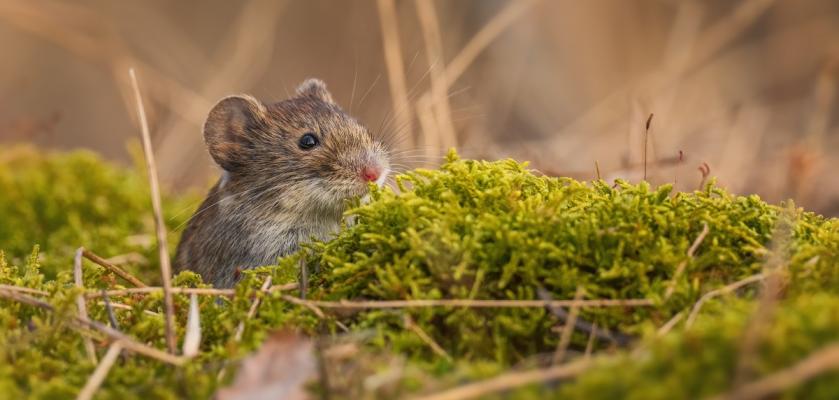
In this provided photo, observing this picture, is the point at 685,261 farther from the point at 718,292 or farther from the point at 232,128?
the point at 232,128

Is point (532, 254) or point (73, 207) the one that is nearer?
point (532, 254)

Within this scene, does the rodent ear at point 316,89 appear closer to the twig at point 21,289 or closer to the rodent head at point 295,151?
the rodent head at point 295,151

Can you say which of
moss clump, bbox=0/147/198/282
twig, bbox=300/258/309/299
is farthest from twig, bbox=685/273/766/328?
moss clump, bbox=0/147/198/282

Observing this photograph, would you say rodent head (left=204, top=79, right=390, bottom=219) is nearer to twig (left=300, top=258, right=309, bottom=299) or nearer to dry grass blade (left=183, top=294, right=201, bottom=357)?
twig (left=300, top=258, right=309, bottom=299)

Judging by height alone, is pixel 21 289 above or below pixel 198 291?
below

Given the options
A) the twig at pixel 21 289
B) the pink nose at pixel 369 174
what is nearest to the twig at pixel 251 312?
the twig at pixel 21 289

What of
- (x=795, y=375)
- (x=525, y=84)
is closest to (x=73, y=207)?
(x=795, y=375)
